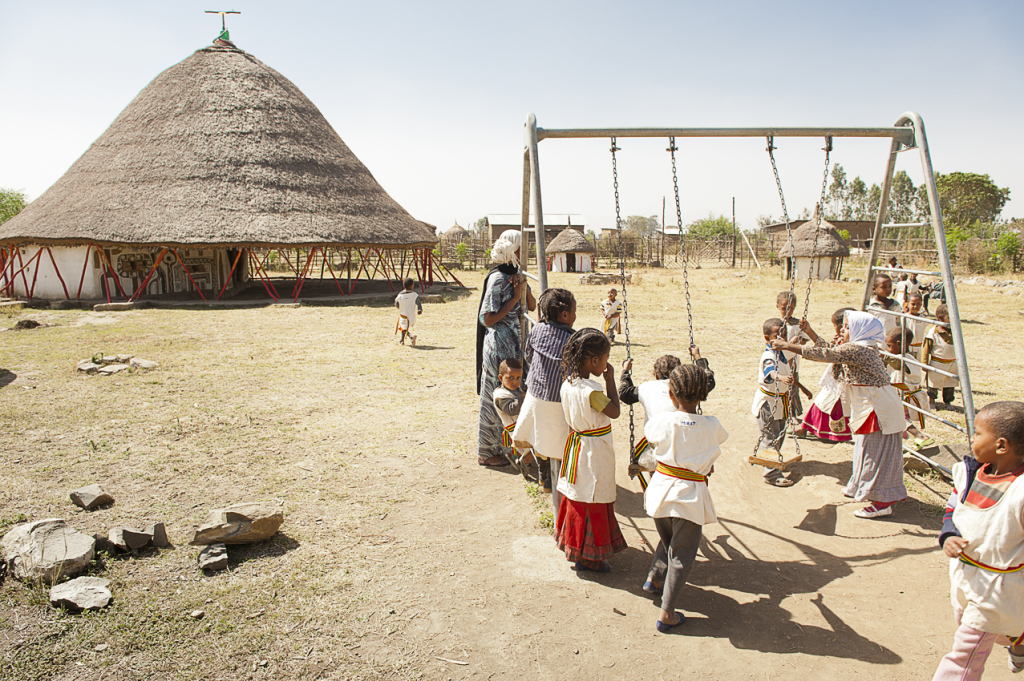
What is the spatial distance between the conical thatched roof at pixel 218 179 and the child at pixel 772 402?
54.2 ft

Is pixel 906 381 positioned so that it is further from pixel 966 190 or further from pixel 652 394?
pixel 966 190

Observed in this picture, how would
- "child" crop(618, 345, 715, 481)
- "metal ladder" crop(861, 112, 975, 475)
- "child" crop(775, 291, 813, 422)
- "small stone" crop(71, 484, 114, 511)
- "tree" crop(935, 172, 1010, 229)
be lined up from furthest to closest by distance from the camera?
"tree" crop(935, 172, 1010, 229)
"child" crop(775, 291, 813, 422)
"small stone" crop(71, 484, 114, 511)
"metal ladder" crop(861, 112, 975, 475)
"child" crop(618, 345, 715, 481)

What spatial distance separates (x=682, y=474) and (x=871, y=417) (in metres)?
2.14

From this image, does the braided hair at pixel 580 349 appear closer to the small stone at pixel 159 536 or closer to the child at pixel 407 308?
the small stone at pixel 159 536

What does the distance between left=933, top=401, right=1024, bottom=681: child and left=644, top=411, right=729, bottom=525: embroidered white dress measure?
40.4 inches

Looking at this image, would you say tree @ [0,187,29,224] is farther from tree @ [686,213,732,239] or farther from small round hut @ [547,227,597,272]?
tree @ [686,213,732,239]

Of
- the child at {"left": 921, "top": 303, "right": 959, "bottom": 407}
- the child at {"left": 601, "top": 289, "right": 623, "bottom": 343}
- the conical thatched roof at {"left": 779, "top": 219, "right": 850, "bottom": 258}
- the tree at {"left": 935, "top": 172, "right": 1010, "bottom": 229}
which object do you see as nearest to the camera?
the child at {"left": 921, "top": 303, "right": 959, "bottom": 407}

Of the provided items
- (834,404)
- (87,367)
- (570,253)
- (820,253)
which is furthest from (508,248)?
(570,253)

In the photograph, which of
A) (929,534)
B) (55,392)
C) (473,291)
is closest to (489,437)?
(929,534)

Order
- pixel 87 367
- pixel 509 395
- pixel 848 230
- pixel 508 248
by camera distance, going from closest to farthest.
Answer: pixel 509 395
pixel 508 248
pixel 87 367
pixel 848 230

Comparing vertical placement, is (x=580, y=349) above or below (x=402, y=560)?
above

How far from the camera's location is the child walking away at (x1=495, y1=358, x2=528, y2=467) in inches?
191

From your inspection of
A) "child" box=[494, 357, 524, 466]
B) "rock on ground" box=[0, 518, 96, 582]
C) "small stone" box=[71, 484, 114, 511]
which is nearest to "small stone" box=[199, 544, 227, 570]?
"rock on ground" box=[0, 518, 96, 582]

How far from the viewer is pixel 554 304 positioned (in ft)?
13.0
